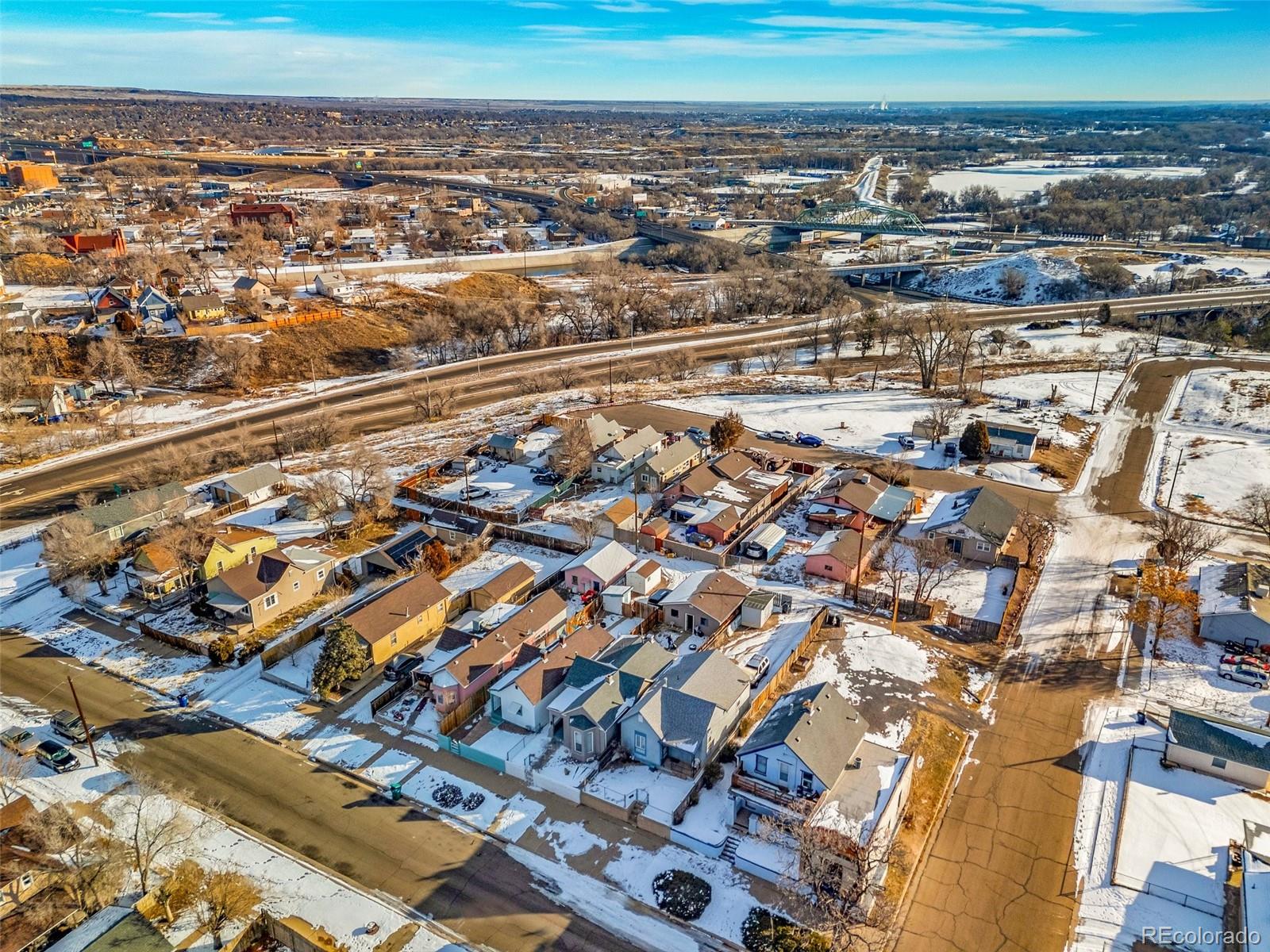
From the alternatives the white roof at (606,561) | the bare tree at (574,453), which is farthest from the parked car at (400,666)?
the bare tree at (574,453)

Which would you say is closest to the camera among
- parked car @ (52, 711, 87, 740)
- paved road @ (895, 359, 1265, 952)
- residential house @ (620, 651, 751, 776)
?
paved road @ (895, 359, 1265, 952)

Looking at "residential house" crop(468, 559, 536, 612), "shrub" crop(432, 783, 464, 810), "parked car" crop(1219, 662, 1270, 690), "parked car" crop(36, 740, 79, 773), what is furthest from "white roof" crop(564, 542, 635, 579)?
"parked car" crop(1219, 662, 1270, 690)

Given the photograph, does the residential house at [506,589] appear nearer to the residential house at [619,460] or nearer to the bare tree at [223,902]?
the residential house at [619,460]

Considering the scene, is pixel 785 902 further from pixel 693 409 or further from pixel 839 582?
pixel 693 409

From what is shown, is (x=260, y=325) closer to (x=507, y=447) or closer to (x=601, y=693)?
(x=507, y=447)

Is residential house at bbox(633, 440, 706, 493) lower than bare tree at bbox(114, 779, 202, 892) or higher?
higher

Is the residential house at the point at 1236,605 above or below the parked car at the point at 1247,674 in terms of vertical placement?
above

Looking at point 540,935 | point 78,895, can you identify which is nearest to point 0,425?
point 78,895

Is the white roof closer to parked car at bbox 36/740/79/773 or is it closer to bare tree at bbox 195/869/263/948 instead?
bare tree at bbox 195/869/263/948
